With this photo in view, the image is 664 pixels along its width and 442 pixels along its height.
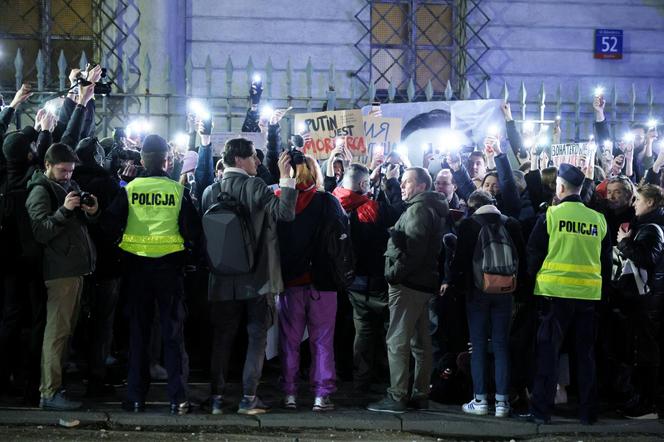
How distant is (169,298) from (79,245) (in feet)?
2.57

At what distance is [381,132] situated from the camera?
464 inches

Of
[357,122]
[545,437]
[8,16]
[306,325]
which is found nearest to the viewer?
[545,437]

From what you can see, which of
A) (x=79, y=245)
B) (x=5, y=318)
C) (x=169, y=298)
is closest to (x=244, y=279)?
(x=169, y=298)

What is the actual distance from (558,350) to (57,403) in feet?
12.3

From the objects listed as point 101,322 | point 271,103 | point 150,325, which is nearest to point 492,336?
point 150,325

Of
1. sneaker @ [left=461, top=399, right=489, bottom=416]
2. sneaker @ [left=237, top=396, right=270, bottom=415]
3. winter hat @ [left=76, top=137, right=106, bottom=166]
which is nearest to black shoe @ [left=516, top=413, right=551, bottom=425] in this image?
sneaker @ [left=461, top=399, right=489, bottom=416]

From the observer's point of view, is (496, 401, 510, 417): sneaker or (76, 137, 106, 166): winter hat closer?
(496, 401, 510, 417): sneaker

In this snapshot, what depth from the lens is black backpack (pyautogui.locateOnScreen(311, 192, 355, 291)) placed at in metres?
7.89

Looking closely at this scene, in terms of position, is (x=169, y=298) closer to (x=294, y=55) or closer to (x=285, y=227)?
(x=285, y=227)

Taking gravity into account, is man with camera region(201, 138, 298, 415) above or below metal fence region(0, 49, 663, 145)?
below

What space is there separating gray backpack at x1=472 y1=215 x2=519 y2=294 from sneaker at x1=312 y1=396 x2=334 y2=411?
4.81 ft

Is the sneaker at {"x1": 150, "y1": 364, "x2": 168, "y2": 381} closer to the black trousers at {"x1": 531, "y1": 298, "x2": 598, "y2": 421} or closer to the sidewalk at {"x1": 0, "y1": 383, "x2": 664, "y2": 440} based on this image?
the sidewalk at {"x1": 0, "y1": 383, "x2": 664, "y2": 440}

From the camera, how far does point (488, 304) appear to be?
313 inches

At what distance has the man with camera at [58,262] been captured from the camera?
7559 mm
